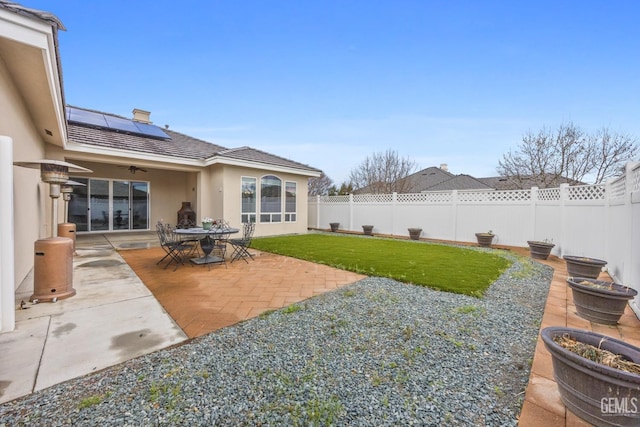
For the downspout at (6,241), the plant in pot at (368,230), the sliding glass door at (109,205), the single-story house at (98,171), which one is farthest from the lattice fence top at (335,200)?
the downspout at (6,241)

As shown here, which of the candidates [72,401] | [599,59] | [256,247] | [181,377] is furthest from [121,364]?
[599,59]

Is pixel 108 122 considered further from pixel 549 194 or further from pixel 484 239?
pixel 549 194

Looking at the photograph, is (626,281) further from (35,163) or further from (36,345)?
(35,163)

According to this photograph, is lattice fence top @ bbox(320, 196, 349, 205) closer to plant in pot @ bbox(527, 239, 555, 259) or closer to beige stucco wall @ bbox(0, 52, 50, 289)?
plant in pot @ bbox(527, 239, 555, 259)

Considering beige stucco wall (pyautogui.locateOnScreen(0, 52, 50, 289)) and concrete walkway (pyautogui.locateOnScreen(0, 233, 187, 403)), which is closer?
concrete walkway (pyautogui.locateOnScreen(0, 233, 187, 403))

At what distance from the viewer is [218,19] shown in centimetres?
904

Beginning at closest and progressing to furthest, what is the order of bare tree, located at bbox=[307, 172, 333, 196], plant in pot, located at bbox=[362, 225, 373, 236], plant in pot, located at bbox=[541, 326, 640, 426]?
plant in pot, located at bbox=[541, 326, 640, 426]
plant in pot, located at bbox=[362, 225, 373, 236]
bare tree, located at bbox=[307, 172, 333, 196]

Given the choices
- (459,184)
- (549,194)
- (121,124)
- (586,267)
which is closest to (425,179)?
(459,184)

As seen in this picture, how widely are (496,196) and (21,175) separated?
43.0 feet

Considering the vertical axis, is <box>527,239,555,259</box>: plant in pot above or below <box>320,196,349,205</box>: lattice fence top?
below

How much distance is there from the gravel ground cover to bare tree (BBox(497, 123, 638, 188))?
1851 cm

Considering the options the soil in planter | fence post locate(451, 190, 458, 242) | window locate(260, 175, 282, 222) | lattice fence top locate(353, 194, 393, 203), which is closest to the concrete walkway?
the soil in planter

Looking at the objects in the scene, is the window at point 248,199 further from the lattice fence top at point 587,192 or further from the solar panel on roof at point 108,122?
the lattice fence top at point 587,192

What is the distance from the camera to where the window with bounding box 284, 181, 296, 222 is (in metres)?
12.7
